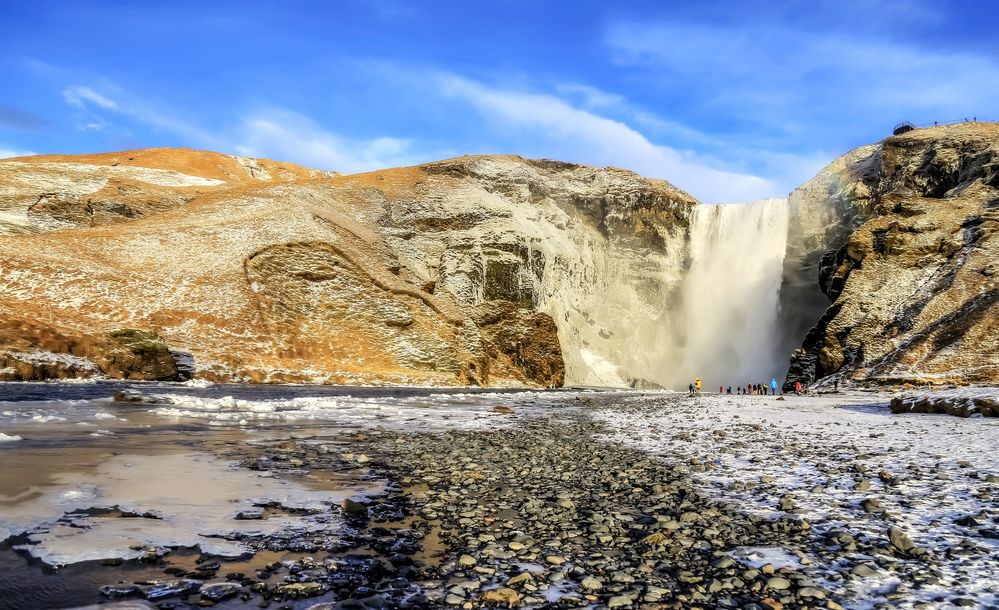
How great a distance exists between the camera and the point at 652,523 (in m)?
6.67

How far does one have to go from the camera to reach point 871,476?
8.29m

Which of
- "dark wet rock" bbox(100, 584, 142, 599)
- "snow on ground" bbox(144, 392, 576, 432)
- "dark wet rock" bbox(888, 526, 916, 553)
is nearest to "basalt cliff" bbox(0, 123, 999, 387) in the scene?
"snow on ground" bbox(144, 392, 576, 432)

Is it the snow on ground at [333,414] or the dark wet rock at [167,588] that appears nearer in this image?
the dark wet rock at [167,588]

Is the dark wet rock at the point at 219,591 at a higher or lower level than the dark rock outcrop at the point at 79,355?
lower

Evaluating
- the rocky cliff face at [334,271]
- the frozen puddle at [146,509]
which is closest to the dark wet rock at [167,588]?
the frozen puddle at [146,509]

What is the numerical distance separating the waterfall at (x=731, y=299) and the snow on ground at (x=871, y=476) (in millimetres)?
60680

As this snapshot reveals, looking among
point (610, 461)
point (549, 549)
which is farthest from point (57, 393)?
point (549, 549)

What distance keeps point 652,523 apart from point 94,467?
768 cm

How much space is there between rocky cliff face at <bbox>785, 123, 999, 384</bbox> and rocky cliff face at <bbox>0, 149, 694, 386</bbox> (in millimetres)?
24958

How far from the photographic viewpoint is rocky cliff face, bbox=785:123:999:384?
36.9 meters

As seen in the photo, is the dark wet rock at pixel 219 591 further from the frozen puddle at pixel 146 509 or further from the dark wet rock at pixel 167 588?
the frozen puddle at pixel 146 509

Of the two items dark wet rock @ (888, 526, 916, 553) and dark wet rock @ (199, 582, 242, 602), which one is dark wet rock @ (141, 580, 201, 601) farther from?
dark wet rock @ (888, 526, 916, 553)

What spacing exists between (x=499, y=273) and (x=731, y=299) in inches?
1437

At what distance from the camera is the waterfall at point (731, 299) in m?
73.1
